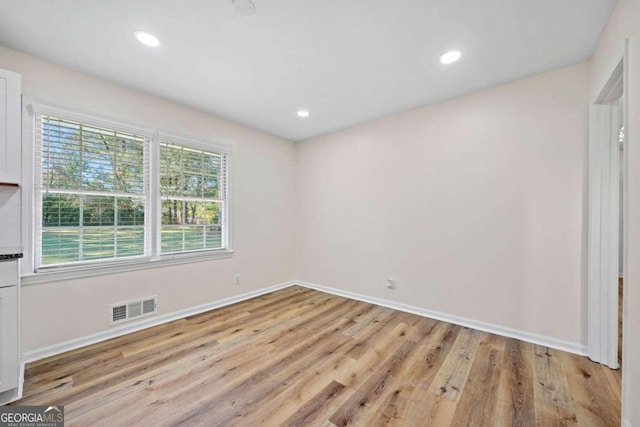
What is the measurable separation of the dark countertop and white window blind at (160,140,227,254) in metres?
1.22

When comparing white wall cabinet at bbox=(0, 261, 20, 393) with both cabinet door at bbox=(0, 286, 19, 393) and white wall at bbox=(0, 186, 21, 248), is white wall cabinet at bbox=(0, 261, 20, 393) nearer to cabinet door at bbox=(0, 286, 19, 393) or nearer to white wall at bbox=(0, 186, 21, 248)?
cabinet door at bbox=(0, 286, 19, 393)

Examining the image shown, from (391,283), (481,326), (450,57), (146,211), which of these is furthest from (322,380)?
(450,57)

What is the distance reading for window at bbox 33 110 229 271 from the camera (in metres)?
2.33

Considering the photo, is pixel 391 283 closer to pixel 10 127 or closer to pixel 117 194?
pixel 117 194

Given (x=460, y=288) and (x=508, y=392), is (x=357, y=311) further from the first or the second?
(x=508, y=392)

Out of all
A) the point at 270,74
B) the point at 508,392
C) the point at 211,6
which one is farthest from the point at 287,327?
the point at 211,6

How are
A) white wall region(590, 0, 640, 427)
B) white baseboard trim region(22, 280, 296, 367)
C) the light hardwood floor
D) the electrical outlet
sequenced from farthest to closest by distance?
the electrical outlet, white baseboard trim region(22, 280, 296, 367), the light hardwood floor, white wall region(590, 0, 640, 427)

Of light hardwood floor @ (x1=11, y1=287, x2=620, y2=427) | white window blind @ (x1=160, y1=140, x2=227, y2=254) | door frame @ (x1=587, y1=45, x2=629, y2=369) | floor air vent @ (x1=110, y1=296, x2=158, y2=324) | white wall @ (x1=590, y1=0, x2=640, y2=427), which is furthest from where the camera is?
white window blind @ (x1=160, y1=140, x2=227, y2=254)

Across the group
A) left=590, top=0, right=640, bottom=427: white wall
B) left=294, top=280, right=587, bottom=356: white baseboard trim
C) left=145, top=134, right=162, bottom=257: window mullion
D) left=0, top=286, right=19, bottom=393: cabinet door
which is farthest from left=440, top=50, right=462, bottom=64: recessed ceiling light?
left=0, top=286, right=19, bottom=393: cabinet door

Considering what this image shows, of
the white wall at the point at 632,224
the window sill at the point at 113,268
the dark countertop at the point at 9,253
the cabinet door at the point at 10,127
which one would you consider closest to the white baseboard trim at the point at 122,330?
the window sill at the point at 113,268

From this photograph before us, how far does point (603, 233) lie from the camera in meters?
2.14

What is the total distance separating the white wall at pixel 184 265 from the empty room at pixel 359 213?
0.02 meters

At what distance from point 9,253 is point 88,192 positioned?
0.91 metres

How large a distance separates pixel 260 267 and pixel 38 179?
104 inches
